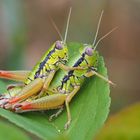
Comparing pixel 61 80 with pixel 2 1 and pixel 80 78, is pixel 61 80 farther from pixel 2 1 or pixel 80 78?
pixel 2 1

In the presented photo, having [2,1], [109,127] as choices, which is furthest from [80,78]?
[2,1]

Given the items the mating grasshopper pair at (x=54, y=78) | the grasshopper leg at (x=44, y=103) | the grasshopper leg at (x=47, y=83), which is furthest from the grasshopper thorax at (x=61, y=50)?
the grasshopper leg at (x=44, y=103)

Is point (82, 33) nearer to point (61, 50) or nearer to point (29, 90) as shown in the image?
point (61, 50)

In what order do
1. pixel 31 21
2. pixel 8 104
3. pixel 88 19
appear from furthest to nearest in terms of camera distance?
pixel 31 21
pixel 88 19
pixel 8 104

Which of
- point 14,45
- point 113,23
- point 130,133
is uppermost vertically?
point 130,133

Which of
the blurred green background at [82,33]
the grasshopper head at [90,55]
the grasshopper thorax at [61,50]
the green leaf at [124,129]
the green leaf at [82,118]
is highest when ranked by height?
the green leaf at [124,129]

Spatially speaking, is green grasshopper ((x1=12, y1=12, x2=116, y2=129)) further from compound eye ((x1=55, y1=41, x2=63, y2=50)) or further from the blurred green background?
the blurred green background

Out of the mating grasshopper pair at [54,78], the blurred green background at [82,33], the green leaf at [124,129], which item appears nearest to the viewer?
the green leaf at [124,129]

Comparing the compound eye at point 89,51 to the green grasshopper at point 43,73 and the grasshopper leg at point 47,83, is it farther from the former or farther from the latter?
the grasshopper leg at point 47,83
